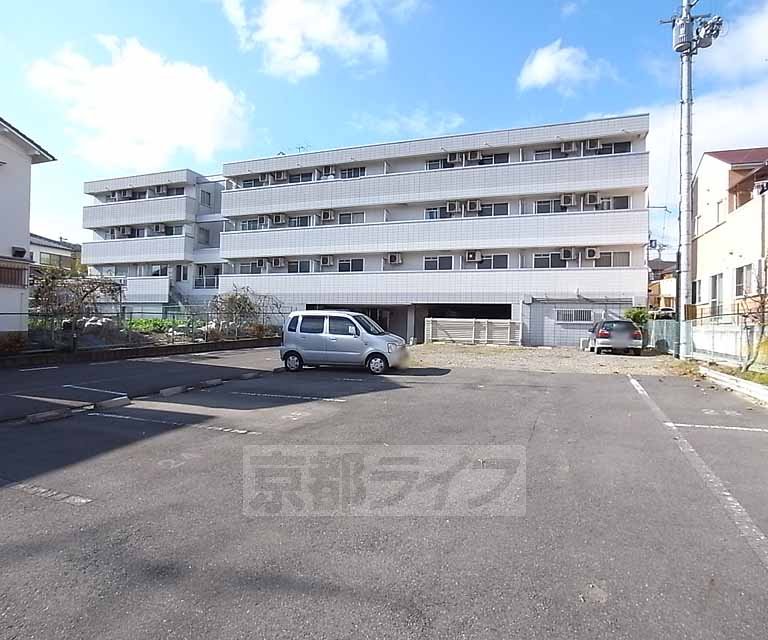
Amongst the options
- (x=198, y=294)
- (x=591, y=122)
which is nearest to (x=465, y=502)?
(x=591, y=122)

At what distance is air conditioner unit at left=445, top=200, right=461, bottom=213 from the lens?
30.2 m

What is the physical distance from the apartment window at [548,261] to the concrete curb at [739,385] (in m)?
13.9

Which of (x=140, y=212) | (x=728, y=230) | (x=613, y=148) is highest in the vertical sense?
(x=613, y=148)

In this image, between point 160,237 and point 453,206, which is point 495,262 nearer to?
point 453,206

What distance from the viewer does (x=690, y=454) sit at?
614cm

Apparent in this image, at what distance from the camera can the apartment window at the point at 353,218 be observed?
3281cm

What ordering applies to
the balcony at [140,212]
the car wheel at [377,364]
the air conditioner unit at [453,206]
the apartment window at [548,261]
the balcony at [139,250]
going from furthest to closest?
the balcony at [140,212]
the balcony at [139,250]
the air conditioner unit at [453,206]
the apartment window at [548,261]
the car wheel at [377,364]

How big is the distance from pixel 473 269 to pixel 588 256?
603 centimetres

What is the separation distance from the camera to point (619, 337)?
21.1 metres

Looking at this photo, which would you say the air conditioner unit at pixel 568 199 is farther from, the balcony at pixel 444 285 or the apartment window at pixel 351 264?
the apartment window at pixel 351 264

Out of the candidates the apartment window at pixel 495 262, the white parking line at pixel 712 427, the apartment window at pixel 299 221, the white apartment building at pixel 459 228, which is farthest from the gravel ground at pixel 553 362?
the apartment window at pixel 299 221

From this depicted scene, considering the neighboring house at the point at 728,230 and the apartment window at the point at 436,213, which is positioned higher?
the apartment window at the point at 436,213

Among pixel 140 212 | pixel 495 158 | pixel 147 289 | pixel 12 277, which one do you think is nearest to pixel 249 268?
pixel 147 289

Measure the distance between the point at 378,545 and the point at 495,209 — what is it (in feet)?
91.7
